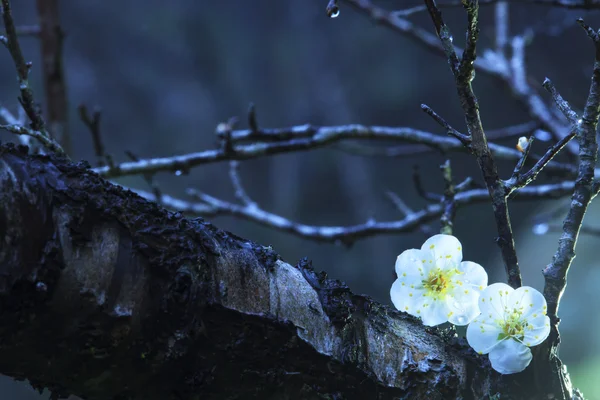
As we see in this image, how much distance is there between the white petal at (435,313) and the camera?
851 mm

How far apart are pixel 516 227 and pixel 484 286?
5.38 m

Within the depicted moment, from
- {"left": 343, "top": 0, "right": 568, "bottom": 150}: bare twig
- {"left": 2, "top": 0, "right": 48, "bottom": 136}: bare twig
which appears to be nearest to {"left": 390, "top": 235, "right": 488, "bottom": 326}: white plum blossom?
{"left": 2, "top": 0, "right": 48, "bottom": 136}: bare twig

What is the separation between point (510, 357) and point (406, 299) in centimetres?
17

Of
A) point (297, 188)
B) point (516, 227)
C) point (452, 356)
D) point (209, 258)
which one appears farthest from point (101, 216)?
point (297, 188)

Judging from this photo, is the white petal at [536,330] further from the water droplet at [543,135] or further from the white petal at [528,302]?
the water droplet at [543,135]

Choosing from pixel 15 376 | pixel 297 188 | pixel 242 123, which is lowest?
pixel 15 376

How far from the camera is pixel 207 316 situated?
0.65 metres

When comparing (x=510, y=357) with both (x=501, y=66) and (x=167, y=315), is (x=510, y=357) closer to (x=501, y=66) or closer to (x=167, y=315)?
(x=167, y=315)

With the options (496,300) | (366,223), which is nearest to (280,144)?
(366,223)

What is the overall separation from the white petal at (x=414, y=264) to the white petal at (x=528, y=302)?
0.13 m

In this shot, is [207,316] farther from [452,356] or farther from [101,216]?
[452,356]

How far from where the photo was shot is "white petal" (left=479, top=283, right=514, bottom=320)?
2.63ft

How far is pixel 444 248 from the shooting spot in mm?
868

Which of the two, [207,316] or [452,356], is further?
[452,356]
